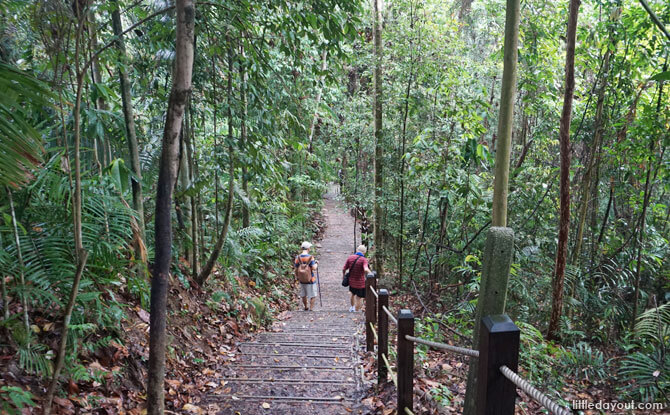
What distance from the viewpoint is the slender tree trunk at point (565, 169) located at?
17.6 feet

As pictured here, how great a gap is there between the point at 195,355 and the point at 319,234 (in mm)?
15468

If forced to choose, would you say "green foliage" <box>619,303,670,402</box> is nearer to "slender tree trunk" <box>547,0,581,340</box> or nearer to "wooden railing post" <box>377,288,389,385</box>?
"slender tree trunk" <box>547,0,581,340</box>

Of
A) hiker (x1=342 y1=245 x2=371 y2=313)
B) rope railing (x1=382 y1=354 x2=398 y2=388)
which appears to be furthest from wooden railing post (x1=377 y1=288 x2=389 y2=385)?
hiker (x1=342 y1=245 x2=371 y2=313)

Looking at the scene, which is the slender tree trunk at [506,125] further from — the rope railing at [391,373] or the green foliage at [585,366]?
the green foliage at [585,366]

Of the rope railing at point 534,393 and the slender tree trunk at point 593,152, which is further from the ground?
the slender tree trunk at point 593,152

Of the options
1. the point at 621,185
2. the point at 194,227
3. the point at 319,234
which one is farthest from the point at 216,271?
the point at 319,234

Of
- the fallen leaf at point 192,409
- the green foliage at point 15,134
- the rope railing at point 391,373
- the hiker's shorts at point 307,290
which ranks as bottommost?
the hiker's shorts at point 307,290

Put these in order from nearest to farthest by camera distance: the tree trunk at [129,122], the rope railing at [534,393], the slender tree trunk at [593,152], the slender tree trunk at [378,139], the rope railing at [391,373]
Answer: the rope railing at [534,393] → the rope railing at [391,373] → the tree trunk at [129,122] → the slender tree trunk at [593,152] → the slender tree trunk at [378,139]

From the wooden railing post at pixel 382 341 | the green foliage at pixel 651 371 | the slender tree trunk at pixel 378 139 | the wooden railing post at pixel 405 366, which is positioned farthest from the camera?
the slender tree trunk at pixel 378 139

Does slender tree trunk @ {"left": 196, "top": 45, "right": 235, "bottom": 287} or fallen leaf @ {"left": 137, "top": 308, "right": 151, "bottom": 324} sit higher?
slender tree trunk @ {"left": 196, "top": 45, "right": 235, "bottom": 287}

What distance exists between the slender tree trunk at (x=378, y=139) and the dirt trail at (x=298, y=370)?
200cm

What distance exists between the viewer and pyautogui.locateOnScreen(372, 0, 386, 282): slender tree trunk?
Answer: 9484 mm

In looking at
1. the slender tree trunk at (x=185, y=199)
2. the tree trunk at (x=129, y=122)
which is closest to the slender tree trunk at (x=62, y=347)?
the tree trunk at (x=129, y=122)

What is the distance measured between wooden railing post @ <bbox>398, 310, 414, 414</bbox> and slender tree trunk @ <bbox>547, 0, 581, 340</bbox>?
12.3ft
